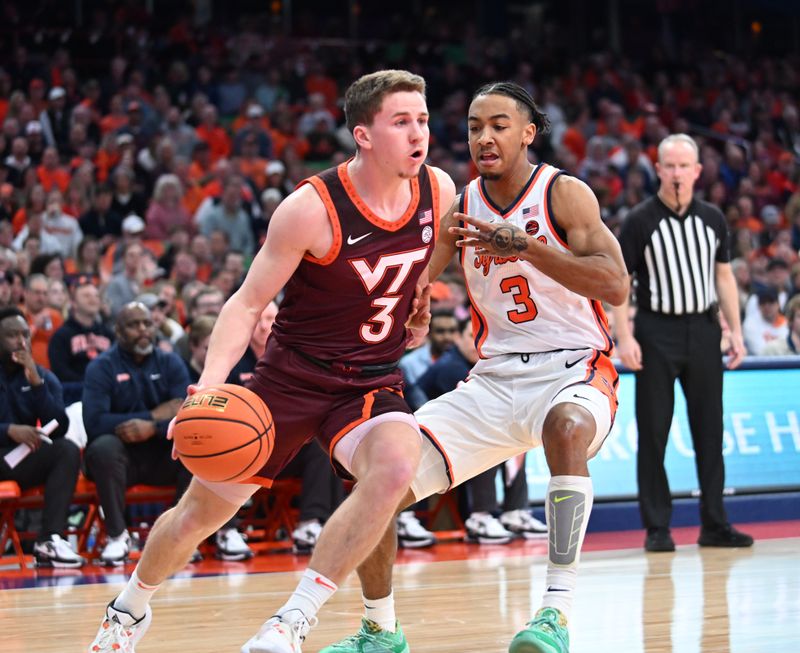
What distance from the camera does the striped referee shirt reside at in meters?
7.79

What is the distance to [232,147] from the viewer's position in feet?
51.8

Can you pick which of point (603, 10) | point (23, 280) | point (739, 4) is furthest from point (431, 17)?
point (23, 280)

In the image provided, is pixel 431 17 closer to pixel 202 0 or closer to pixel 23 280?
pixel 202 0

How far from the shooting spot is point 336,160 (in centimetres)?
1545

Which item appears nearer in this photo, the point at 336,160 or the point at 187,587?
the point at 187,587

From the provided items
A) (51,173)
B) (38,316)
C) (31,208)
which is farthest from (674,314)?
(51,173)

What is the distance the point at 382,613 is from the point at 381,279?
120 cm

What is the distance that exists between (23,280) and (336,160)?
5337 mm

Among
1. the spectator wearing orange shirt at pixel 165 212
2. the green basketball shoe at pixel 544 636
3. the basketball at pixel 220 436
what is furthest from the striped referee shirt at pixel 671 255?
the spectator wearing orange shirt at pixel 165 212

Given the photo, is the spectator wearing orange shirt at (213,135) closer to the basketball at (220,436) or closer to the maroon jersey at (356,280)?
the maroon jersey at (356,280)

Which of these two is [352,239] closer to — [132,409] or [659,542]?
[659,542]

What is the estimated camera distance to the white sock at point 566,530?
4480 mm

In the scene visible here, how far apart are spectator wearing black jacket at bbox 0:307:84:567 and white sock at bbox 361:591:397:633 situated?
3.55 meters

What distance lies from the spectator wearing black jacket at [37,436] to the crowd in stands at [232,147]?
2.41ft
